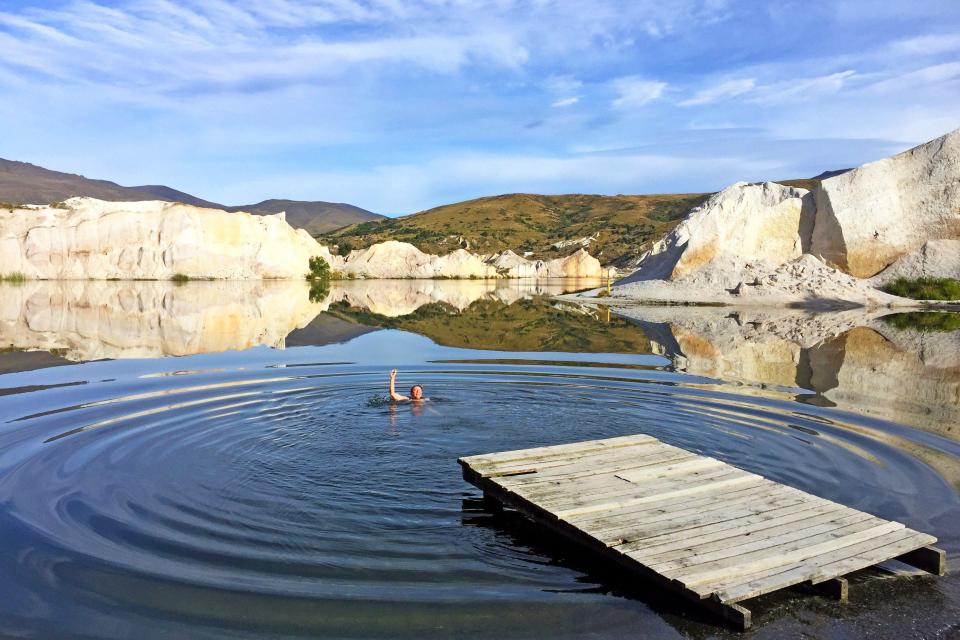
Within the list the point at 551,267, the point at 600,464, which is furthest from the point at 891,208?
the point at 551,267

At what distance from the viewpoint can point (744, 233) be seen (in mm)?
44594

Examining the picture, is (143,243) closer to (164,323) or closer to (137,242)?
(137,242)

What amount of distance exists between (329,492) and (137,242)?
63664mm

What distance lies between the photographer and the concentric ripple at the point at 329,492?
5.38 m

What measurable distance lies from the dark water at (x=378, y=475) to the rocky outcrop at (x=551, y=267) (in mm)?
77195

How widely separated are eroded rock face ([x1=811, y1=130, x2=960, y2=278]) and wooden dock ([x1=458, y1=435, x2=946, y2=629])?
128ft

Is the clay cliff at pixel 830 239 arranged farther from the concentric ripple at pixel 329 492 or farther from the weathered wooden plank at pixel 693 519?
the weathered wooden plank at pixel 693 519

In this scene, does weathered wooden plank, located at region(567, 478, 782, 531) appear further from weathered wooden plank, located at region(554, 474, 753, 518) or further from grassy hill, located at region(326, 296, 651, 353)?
grassy hill, located at region(326, 296, 651, 353)

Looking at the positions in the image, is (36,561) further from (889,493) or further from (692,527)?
(889,493)

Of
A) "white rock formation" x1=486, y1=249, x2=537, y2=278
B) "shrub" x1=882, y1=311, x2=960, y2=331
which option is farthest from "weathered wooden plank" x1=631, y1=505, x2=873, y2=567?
"white rock formation" x1=486, y1=249, x2=537, y2=278

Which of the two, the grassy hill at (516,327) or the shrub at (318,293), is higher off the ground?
the shrub at (318,293)

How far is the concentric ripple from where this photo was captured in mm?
5379

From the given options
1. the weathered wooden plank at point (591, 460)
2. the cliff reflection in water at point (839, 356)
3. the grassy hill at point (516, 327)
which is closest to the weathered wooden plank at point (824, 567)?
the weathered wooden plank at point (591, 460)

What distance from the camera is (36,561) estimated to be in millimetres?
6113
